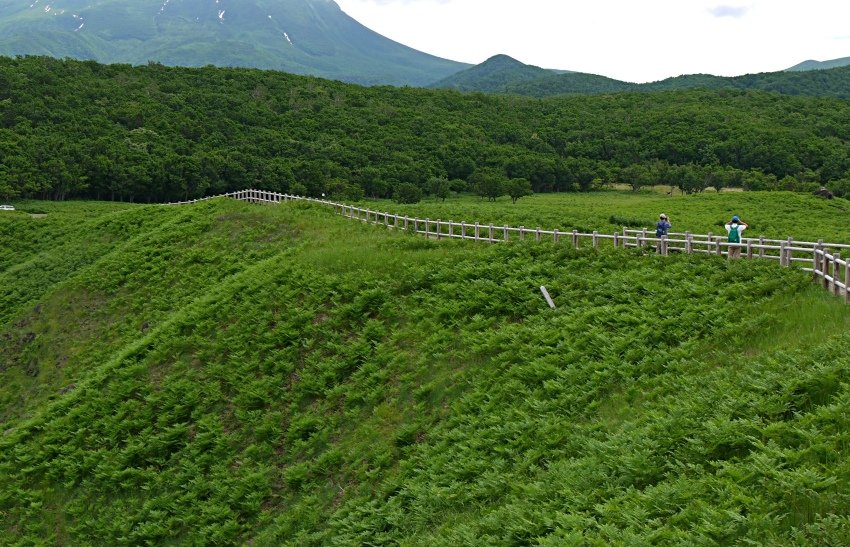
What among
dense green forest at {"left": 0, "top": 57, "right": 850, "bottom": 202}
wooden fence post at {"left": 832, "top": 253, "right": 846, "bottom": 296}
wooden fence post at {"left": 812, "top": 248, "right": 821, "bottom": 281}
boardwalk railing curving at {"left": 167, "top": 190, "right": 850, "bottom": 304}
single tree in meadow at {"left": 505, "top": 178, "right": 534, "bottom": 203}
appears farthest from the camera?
dense green forest at {"left": 0, "top": 57, "right": 850, "bottom": 202}

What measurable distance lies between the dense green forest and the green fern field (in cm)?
5822

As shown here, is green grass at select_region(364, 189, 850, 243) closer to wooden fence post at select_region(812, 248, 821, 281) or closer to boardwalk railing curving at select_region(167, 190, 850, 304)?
boardwalk railing curving at select_region(167, 190, 850, 304)

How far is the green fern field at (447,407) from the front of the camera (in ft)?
31.1

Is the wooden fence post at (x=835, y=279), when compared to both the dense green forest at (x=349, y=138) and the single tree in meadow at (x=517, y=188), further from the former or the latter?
the dense green forest at (x=349, y=138)

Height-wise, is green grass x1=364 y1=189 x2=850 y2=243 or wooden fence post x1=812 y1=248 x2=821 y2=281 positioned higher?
wooden fence post x1=812 y1=248 x2=821 y2=281

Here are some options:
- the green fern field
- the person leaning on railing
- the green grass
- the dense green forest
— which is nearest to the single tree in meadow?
the dense green forest

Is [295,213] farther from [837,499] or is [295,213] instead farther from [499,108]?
[499,108]

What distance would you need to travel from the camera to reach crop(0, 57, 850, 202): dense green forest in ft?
272

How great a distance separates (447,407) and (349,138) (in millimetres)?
99151

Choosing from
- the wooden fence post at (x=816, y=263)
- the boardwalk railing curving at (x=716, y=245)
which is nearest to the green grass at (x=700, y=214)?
the boardwalk railing curving at (x=716, y=245)

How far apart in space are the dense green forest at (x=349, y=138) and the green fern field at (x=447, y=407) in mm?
58220

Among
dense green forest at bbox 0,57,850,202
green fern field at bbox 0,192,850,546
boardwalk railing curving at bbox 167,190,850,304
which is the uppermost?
dense green forest at bbox 0,57,850,202

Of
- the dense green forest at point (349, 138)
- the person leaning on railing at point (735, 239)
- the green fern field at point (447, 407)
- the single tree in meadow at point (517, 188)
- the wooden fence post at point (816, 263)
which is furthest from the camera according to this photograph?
the dense green forest at point (349, 138)

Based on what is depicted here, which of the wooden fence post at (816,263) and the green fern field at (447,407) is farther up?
the wooden fence post at (816,263)
